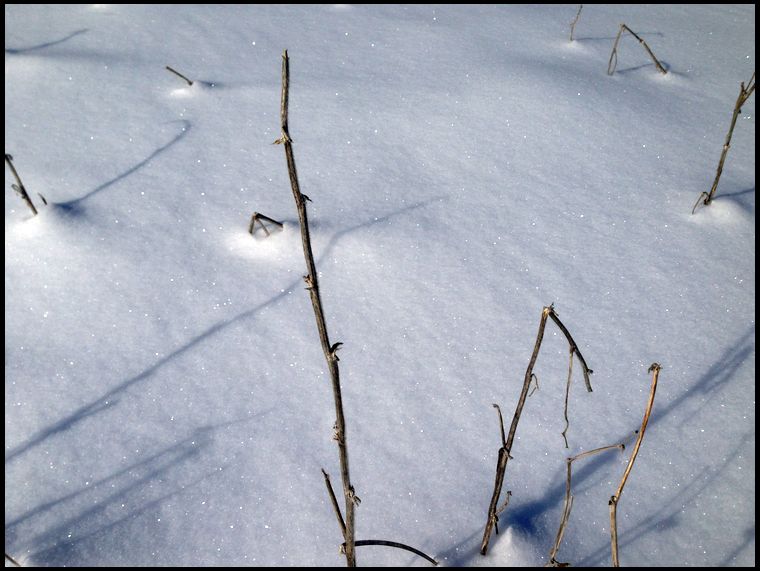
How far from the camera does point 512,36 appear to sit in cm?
242

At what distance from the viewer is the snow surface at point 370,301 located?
976 mm

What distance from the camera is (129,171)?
64.1 inches

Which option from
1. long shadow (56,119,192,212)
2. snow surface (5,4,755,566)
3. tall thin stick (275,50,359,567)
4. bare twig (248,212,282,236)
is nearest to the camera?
tall thin stick (275,50,359,567)

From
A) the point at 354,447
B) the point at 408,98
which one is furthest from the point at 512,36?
the point at 354,447

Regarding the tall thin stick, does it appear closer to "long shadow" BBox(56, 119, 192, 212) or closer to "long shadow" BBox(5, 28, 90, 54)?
"long shadow" BBox(56, 119, 192, 212)

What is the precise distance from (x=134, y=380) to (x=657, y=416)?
109cm

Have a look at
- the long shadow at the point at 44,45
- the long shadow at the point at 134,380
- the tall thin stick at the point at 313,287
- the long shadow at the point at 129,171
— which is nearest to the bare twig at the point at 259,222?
the long shadow at the point at 134,380

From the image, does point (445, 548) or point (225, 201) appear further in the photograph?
point (225, 201)

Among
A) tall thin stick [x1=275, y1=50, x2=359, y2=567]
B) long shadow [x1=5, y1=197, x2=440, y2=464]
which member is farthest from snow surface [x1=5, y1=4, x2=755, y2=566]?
tall thin stick [x1=275, y1=50, x2=359, y2=567]

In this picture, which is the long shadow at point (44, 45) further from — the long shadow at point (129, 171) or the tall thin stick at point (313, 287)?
the tall thin stick at point (313, 287)

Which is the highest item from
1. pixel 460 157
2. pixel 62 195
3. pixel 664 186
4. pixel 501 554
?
pixel 664 186

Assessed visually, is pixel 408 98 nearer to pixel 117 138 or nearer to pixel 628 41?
pixel 117 138

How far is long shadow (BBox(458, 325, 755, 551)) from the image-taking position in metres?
0.98

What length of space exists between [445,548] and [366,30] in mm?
2166
